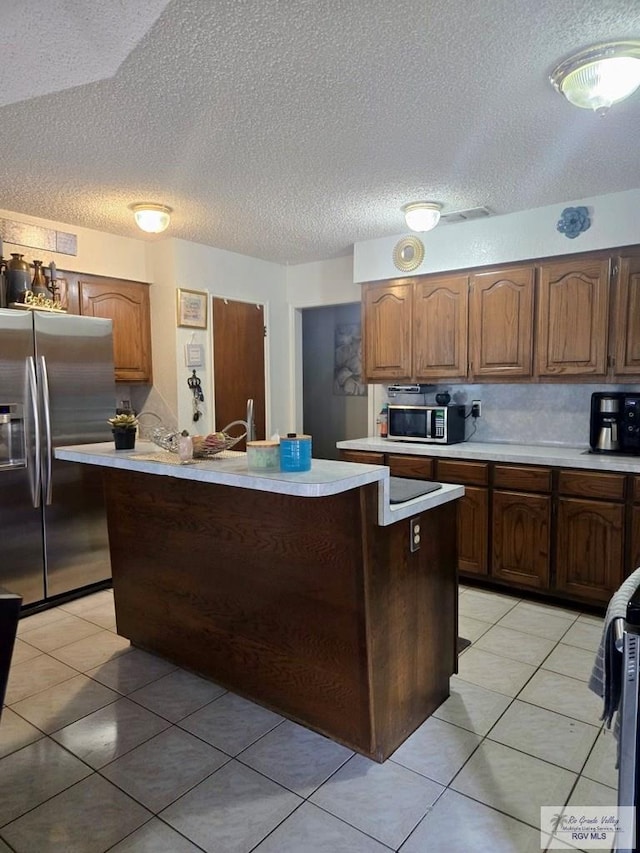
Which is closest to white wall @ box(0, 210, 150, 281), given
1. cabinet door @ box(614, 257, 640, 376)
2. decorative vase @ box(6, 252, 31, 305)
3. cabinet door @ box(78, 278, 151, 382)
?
cabinet door @ box(78, 278, 151, 382)

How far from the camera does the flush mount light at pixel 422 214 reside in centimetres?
324

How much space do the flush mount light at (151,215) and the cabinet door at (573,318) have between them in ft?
7.78

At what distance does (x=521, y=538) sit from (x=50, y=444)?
116 inches

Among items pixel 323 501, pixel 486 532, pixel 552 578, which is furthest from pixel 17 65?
pixel 552 578

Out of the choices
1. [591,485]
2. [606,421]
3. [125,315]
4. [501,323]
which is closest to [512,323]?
[501,323]

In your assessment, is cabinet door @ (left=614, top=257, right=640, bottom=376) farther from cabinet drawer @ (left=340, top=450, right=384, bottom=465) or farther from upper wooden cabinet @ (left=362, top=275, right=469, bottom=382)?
cabinet drawer @ (left=340, top=450, right=384, bottom=465)

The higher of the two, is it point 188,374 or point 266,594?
point 188,374

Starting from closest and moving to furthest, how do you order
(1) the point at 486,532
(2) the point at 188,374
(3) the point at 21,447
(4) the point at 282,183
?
(4) the point at 282,183 < (3) the point at 21,447 < (1) the point at 486,532 < (2) the point at 188,374

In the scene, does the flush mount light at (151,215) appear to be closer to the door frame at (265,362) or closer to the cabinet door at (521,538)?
the door frame at (265,362)

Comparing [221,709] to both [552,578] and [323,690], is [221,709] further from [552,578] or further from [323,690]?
[552,578]

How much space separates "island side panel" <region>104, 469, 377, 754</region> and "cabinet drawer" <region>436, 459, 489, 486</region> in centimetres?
183

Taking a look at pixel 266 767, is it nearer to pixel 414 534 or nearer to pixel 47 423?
pixel 414 534

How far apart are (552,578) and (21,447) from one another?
10.7 feet

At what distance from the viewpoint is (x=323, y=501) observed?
191 cm
